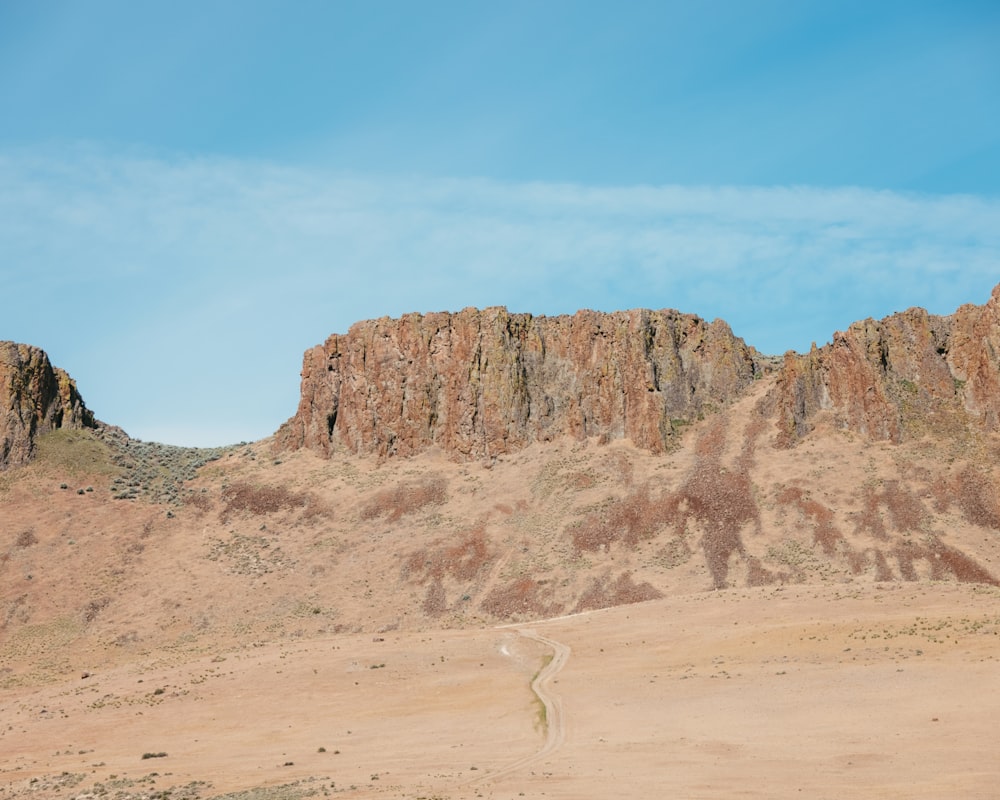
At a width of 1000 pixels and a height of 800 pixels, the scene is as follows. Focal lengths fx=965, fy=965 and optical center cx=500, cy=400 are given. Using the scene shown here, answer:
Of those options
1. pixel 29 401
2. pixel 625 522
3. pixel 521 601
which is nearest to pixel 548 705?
pixel 521 601

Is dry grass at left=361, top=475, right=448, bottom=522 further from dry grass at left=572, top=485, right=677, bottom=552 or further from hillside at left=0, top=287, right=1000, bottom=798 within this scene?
dry grass at left=572, top=485, right=677, bottom=552

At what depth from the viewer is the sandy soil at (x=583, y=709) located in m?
28.4

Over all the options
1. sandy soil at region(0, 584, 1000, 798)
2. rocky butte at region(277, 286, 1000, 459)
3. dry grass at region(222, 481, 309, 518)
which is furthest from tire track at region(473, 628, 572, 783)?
dry grass at region(222, 481, 309, 518)

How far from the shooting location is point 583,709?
41000mm

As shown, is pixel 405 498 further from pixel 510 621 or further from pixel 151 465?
pixel 151 465

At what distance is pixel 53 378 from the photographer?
107 metres

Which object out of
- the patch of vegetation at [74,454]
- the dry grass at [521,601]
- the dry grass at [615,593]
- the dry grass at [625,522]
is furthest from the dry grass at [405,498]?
the patch of vegetation at [74,454]

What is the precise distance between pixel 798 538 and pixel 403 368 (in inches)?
1881

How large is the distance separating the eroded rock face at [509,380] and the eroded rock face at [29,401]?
23.9m

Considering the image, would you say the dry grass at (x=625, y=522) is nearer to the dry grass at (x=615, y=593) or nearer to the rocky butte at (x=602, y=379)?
the dry grass at (x=615, y=593)

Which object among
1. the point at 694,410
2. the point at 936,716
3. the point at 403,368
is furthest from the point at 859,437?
the point at 936,716

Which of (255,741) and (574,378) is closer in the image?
(255,741)

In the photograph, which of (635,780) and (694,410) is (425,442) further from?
(635,780)

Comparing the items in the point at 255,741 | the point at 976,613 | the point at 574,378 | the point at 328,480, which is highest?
the point at 574,378
